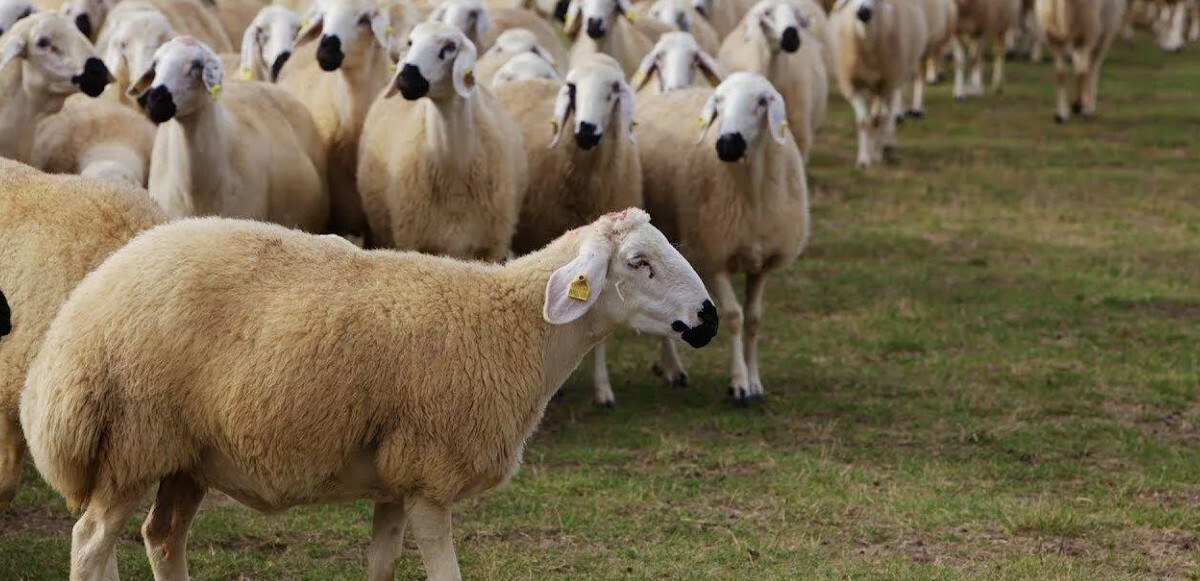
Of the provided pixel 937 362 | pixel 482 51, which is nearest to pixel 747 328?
pixel 937 362

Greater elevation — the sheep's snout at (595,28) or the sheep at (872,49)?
the sheep's snout at (595,28)

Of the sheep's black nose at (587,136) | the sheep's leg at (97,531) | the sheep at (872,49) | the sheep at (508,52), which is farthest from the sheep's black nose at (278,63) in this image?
the sheep at (872,49)

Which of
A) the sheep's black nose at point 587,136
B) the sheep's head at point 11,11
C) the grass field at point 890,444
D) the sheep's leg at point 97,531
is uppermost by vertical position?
the sheep's head at point 11,11

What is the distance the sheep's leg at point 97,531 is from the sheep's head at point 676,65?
5.85 meters

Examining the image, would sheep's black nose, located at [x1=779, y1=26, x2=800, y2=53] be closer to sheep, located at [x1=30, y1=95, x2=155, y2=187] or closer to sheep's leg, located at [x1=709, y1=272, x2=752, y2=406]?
sheep's leg, located at [x1=709, y1=272, x2=752, y2=406]

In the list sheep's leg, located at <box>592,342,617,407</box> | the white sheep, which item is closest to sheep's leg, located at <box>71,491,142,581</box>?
sheep's leg, located at <box>592,342,617,407</box>

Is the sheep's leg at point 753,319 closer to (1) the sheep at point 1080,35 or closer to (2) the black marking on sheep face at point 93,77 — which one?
(2) the black marking on sheep face at point 93,77

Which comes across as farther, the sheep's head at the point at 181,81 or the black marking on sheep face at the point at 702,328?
the sheep's head at the point at 181,81

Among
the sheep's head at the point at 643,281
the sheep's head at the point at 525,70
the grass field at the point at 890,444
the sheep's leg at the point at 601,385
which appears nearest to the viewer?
the sheep's head at the point at 643,281

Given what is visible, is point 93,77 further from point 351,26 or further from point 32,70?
point 351,26

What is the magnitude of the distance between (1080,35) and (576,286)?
14.3 m

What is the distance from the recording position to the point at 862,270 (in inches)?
466

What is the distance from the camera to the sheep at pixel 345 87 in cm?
917

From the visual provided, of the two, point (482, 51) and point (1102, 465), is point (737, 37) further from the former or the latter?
point (1102, 465)
